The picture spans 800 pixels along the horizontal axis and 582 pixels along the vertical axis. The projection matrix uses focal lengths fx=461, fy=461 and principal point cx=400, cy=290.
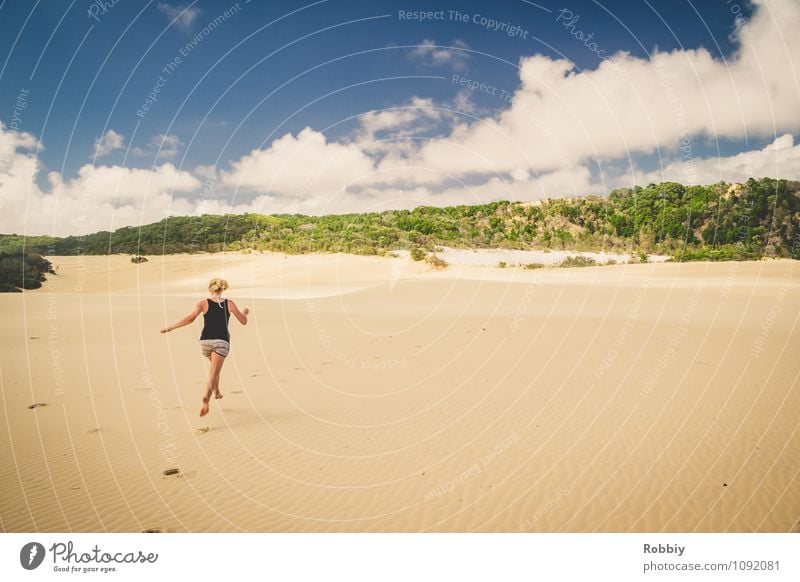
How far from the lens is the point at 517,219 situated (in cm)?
6319

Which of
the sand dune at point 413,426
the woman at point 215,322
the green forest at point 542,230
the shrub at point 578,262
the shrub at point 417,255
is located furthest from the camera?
the green forest at point 542,230

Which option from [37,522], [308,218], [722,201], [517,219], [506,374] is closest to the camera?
[37,522]

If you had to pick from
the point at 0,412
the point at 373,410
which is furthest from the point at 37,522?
the point at 373,410

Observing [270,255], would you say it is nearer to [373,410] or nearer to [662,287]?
[662,287]

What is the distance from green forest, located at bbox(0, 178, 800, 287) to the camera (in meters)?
44.8

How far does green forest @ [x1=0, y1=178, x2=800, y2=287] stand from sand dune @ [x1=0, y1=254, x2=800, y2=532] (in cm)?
3050

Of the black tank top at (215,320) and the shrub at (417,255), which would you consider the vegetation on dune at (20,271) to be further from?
the black tank top at (215,320)

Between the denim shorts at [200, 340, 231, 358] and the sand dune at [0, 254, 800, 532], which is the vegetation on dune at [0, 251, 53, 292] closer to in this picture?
the sand dune at [0, 254, 800, 532]

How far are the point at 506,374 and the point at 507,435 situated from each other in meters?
3.85

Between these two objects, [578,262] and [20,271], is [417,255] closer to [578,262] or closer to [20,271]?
[578,262]

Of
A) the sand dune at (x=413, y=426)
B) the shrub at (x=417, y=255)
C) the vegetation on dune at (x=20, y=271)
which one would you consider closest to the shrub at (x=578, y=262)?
the shrub at (x=417, y=255)

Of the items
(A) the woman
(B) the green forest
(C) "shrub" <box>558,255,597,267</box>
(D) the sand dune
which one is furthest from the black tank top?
(C) "shrub" <box>558,255,597,267</box>

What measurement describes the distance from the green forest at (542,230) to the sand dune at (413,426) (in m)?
30.5

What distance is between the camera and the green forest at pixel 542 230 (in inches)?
1763
